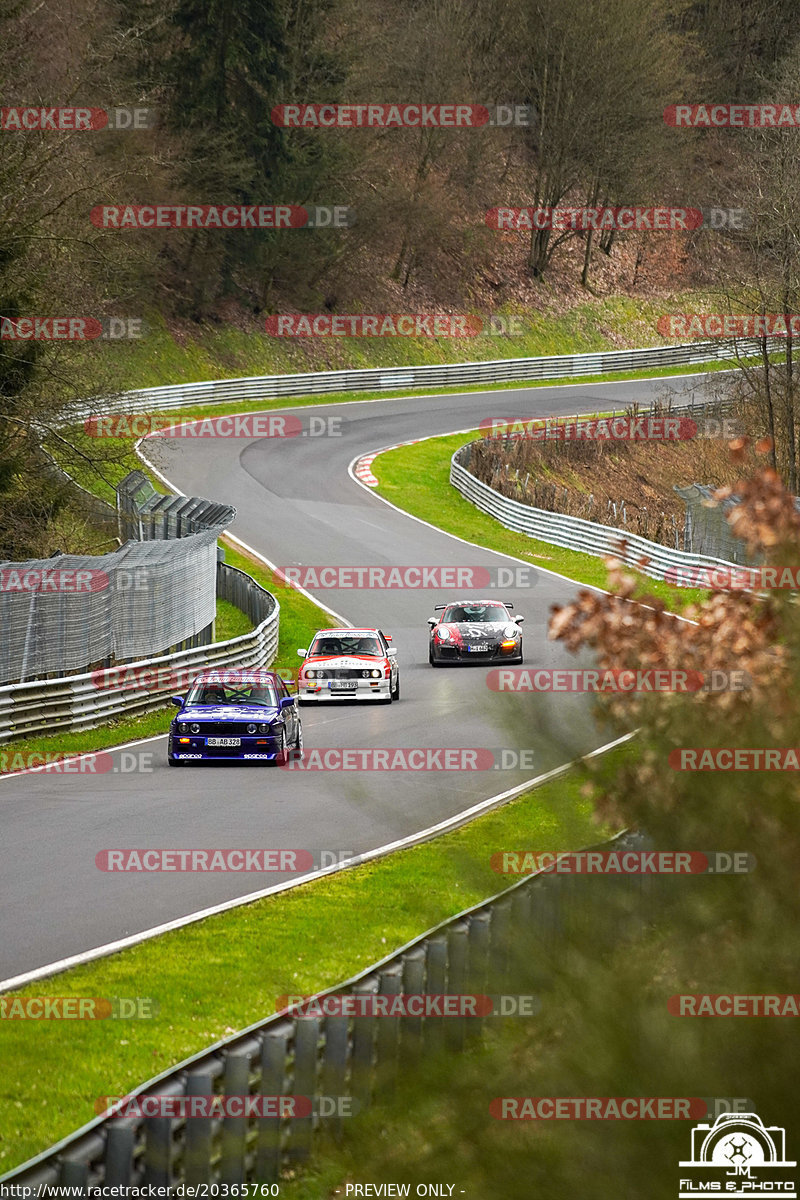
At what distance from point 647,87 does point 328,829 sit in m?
71.7

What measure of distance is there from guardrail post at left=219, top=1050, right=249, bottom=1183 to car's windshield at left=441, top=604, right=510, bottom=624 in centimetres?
2311

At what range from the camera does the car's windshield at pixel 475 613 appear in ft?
95.6

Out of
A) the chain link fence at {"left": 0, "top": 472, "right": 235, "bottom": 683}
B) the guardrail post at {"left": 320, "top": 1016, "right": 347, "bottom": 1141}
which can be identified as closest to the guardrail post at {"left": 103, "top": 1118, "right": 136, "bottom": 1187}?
the guardrail post at {"left": 320, "top": 1016, "right": 347, "bottom": 1141}

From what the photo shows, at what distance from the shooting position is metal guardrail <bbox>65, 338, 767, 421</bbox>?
181 ft

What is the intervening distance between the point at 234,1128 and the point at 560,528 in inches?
1552

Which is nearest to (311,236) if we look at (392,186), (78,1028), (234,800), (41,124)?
(392,186)

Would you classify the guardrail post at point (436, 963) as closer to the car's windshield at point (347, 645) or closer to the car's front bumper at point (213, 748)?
the car's front bumper at point (213, 748)

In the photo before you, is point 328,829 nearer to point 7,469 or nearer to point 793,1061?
point 793,1061

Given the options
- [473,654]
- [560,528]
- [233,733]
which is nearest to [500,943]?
[233,733]

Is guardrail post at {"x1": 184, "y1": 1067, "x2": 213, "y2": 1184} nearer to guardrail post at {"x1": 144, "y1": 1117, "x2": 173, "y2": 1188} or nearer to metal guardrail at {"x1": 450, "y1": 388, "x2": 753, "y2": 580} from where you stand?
guardrail post at {"x1": 144, "y1": 1117, "x2": 173, "y2": 1188}

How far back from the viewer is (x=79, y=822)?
1492 centimetres

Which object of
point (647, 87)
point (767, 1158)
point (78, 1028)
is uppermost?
point (647, 87)

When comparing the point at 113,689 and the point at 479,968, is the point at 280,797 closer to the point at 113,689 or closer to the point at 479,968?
the point at 113,689

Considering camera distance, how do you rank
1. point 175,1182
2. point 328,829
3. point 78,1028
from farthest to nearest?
point 328,829 → point 78,1028 → point 175,1182
